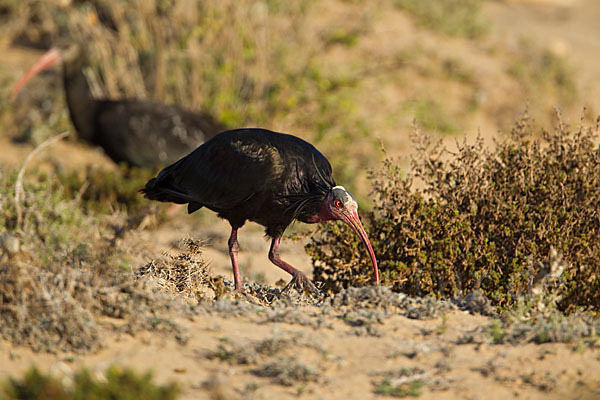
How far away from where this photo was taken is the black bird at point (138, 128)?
8445 millimetres

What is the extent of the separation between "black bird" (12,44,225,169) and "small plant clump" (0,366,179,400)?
18.4 ft

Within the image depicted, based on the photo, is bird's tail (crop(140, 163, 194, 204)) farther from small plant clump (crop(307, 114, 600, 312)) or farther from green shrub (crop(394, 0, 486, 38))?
green shrub (crop(394, 0, 486, 38))

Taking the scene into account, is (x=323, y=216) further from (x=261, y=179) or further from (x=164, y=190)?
(x=164, y=190)

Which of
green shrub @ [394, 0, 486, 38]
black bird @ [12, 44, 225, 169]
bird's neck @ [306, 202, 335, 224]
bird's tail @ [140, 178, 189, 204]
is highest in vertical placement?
green shrub @ [394, 0, 486, 38]

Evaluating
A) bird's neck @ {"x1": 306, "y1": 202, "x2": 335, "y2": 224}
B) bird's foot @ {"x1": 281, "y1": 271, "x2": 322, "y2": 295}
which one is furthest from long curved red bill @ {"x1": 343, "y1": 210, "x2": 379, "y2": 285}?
bird's foot @ {"x1": 281, "y1": 271, "x2": 322, "y2": 295}

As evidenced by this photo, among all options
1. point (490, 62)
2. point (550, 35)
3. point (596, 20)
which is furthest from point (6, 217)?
point (596, 20)

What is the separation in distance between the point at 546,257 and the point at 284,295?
1.67m

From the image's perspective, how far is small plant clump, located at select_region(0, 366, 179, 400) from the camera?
2844 millimetres

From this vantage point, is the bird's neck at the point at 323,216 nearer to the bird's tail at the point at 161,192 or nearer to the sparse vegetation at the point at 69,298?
the bird's tail at the point at 161,192

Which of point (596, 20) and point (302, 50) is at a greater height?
point (596, 20)

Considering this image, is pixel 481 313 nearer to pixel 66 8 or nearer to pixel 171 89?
pixel 171 89

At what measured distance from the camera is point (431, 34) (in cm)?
1424

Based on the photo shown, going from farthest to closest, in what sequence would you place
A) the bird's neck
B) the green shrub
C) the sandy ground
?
the green shrub
the bird's neck
the sandy ground

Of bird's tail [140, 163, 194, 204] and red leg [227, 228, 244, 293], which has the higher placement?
bird's tail [140, 163, 194, 204]
